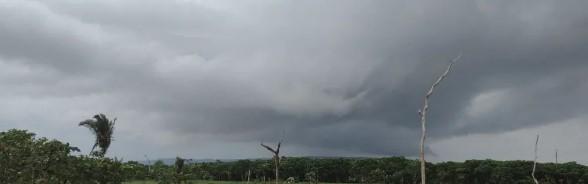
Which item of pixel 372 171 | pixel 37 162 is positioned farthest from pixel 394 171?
pixel 37 162

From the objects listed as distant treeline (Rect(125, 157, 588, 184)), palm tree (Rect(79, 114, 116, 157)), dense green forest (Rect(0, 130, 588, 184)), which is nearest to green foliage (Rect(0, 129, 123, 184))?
dense green forest (Rect(0, 130, 588, 184))

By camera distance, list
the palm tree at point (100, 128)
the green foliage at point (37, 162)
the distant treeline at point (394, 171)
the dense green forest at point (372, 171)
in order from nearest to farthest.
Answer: the green foliage at point (37, 162) < the palm tree at point (100, 128) < the dense green forest at point (372, 171) < the distant treeline at point (394, 171)

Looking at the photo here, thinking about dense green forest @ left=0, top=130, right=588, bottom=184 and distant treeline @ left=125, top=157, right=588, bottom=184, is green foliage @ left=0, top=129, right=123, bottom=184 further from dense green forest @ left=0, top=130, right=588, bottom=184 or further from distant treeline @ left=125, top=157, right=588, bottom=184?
distant treeline @ left=125, top=157, right=588, bottom=184

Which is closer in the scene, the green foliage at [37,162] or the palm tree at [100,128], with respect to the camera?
the green foliage at [37,162]

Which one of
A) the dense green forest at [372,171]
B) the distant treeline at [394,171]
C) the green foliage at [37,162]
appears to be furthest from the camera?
the distant treeline at [394,171]

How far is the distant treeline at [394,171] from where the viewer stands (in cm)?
9769

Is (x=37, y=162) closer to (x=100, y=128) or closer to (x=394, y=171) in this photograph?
(x=100, y=128)

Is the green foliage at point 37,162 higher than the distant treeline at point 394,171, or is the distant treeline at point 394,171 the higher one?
the green foliage at point 37,162

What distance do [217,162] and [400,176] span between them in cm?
3231

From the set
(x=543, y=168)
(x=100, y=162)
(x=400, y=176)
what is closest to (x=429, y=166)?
(x=400, y=176)

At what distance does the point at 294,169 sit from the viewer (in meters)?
114

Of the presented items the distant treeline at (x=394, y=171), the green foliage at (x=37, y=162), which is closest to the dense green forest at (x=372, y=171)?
the distant treeline at (x=394, y=171)

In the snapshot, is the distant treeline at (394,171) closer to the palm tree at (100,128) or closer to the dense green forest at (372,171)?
the dense green forest at (372,171)

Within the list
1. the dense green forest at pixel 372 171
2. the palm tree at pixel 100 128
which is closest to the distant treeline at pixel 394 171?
the dense green forest at pixel 372 171
